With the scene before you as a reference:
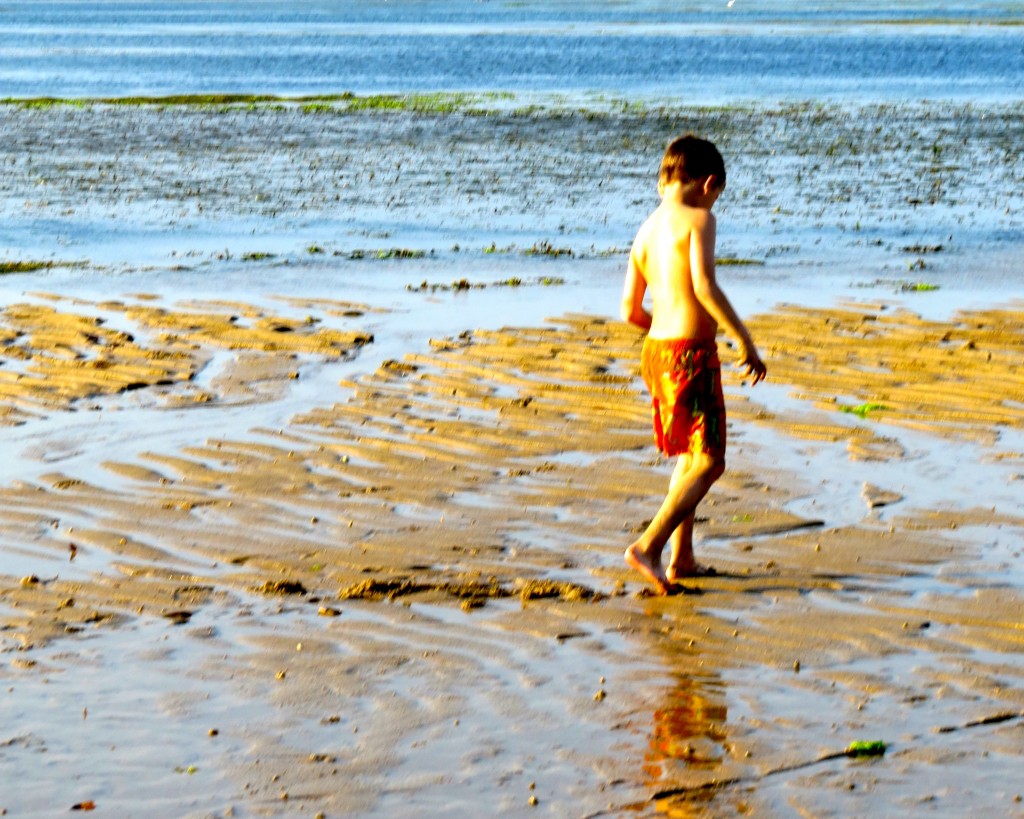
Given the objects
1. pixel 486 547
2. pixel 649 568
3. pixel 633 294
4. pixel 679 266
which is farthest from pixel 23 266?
pixel 649 568

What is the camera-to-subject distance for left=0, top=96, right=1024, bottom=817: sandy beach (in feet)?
14.4

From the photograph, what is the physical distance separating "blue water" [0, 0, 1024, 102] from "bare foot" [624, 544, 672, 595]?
30.5 metres

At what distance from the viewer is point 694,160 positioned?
5.79 meters

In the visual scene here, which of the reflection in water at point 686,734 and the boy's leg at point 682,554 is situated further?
the boy's leg at point 682,554

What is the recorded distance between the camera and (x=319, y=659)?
518 centimetres

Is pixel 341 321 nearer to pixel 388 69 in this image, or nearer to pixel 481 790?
pixel 481 790

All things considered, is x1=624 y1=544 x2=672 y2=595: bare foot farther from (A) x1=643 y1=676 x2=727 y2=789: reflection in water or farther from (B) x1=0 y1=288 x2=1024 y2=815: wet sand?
(A) x1=643 y1=676 x2=727 y2=789: reflection in water

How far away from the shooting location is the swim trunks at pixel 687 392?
19.3ft

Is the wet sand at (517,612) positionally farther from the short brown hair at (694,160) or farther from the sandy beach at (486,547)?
the short brown hair at (694,160)

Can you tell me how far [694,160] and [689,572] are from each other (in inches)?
59.2

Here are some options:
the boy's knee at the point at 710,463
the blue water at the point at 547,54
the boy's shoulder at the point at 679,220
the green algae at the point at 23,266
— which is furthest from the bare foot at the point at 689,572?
the blue water at the point at 547,54

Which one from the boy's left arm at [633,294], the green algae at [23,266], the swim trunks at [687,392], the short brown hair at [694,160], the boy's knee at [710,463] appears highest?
the short brown hair at [694,160]

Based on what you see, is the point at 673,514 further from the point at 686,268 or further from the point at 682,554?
the point at 686,268

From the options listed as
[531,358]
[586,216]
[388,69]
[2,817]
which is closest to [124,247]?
[586,216]
